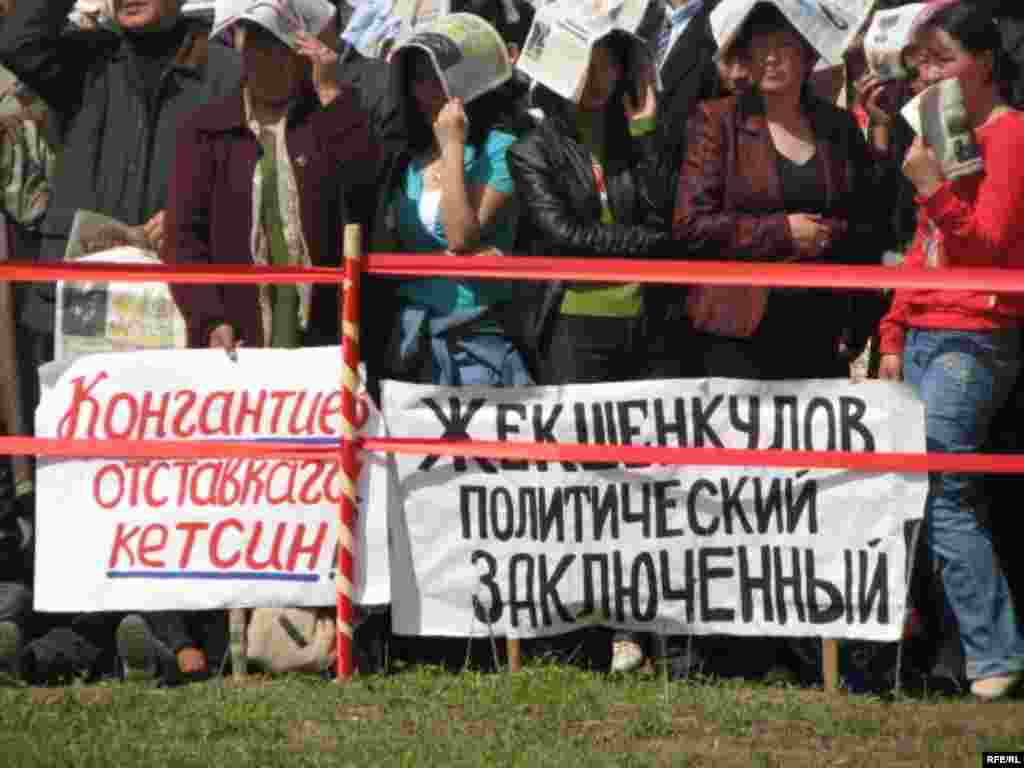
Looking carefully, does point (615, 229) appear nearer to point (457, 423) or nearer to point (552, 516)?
point (457, 423)

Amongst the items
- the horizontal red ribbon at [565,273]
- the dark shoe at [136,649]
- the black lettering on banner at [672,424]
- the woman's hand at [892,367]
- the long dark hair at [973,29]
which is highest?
the long dark hair at [973,29]

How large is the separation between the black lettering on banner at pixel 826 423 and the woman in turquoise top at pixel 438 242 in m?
1.13

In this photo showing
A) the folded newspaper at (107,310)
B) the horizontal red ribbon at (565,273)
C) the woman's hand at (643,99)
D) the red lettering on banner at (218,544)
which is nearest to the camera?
the horizontal red ribbon at (565,273)

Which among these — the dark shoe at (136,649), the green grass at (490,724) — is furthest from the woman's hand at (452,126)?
the dark shoe at (136,649)

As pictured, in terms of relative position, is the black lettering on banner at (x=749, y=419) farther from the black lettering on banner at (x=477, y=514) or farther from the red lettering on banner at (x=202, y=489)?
the red lettering on banner at (x=202, y=489)

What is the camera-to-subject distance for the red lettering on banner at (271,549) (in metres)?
9.79

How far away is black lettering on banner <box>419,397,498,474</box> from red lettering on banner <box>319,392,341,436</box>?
0.32 metres

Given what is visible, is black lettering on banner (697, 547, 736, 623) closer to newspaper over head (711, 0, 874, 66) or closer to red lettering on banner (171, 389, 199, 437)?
newspaper over head (711, 0, 874, 66)

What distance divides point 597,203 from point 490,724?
219cm

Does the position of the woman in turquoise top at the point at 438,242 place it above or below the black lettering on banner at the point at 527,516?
above

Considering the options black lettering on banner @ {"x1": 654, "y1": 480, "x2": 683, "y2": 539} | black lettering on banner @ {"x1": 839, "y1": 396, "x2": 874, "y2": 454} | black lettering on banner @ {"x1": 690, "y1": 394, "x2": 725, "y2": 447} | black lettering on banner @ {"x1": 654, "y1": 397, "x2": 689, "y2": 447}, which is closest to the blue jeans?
black lettering on banner @ {"x1": 839, "y1": 396, "x2": 874, "y2": 454}

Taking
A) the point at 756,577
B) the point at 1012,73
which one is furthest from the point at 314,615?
the point at 1012,73

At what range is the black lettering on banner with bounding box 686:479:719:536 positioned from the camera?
9.60 m

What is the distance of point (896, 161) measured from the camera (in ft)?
33.2
